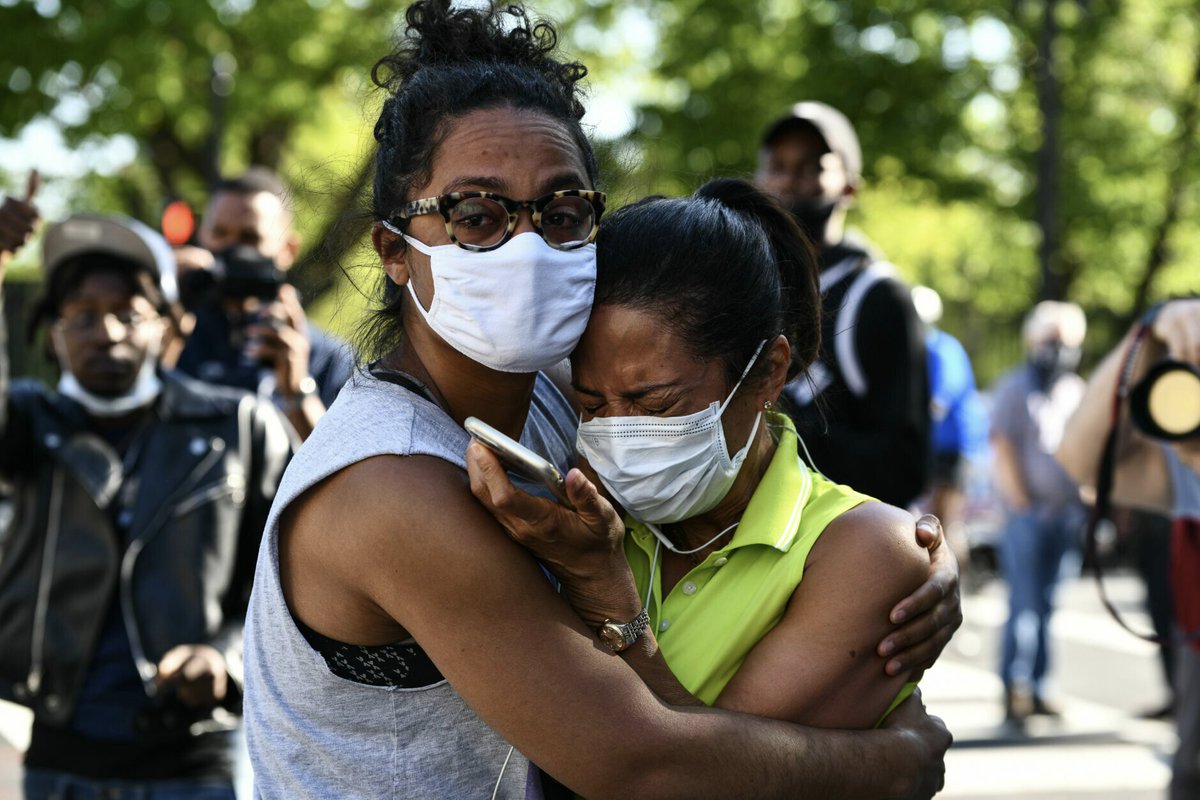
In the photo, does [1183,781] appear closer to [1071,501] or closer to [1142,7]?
[1071,501]

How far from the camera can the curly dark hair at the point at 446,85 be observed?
2.41 meters

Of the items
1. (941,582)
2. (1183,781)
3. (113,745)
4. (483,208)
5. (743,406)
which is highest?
(483,208)

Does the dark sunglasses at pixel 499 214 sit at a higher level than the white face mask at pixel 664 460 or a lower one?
higher

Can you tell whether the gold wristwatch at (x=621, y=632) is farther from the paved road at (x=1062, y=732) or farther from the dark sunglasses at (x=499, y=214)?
the paved road at (x=1062, y=732)

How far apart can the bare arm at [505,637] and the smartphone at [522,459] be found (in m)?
0.11

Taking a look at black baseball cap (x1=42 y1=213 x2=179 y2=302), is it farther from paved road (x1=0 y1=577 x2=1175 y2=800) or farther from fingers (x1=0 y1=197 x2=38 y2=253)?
paved road (x1=0 y1=577 x2=1175 y2=800)

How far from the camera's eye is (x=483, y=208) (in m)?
2.36

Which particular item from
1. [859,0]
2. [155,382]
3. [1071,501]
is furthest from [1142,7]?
[155,382]

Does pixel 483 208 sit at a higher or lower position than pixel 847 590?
higher

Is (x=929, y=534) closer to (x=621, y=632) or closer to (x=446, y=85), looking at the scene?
(x=621, y=632)

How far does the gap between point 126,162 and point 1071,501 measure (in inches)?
688

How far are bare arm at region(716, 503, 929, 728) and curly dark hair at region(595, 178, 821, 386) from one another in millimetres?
366

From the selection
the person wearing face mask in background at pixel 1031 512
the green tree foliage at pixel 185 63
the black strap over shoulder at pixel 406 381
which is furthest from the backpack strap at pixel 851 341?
the green tree foliage at pixel 185 63

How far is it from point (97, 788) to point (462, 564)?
2.00m
